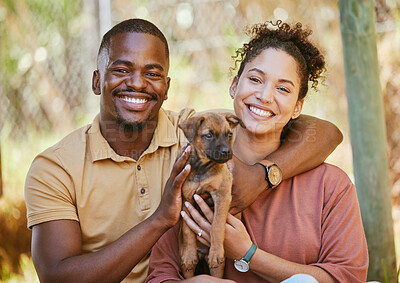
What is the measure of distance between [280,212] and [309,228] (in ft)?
0.70

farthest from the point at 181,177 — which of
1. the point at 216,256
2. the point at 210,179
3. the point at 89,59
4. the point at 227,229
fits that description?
the point at 89,59

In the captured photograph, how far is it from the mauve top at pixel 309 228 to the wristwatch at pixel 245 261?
0.13 metres

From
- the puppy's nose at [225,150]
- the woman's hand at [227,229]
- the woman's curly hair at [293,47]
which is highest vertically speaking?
the woman's curly hair at [293,47]

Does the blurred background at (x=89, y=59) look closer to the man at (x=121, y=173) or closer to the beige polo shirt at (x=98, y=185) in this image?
the man at (x=121, y=173)

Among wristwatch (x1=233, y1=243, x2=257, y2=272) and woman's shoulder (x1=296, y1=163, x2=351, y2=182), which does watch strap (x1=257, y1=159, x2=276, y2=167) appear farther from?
wristwatch (x1=233, y1=243, x2=257, y2=272)

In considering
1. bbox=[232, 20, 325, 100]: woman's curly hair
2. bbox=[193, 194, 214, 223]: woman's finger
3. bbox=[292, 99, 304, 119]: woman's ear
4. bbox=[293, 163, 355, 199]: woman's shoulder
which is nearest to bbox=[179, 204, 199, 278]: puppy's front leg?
bbox=[193, 194, 214, 223]: woman's finger

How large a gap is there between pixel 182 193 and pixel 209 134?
423 millimetres

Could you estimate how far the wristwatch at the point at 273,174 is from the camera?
3.04 meters

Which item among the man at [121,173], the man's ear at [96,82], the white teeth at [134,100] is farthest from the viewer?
the man's ear at [96,82]

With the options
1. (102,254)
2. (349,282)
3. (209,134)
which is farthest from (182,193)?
(349,282)

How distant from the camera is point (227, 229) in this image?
295 centimetres

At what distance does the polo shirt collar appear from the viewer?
11.3ft

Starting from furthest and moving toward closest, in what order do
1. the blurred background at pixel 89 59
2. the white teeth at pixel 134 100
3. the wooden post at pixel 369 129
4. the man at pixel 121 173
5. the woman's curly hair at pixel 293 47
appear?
the blurred background at pixel 89 59 → the wooden post at pixel 369 129 → the white teeth at pixel 134 100 → the woman's curly hair at pixel 293 47 → the man at pixel 121 173

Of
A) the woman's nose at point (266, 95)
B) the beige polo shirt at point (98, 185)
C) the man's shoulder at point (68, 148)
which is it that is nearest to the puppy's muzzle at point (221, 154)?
the woman's nose at point (266, 95)
